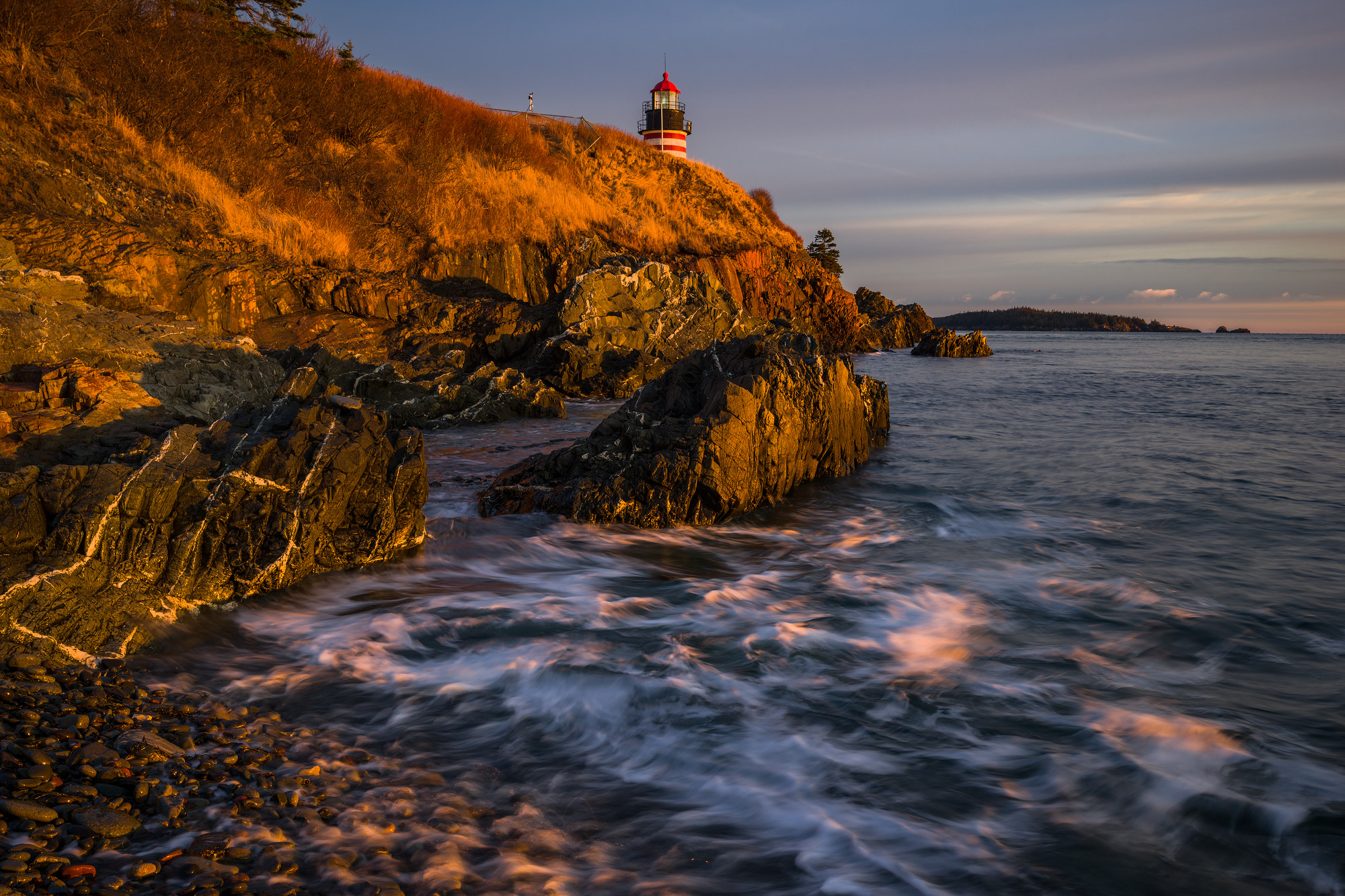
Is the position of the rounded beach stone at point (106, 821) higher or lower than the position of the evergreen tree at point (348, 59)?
lower

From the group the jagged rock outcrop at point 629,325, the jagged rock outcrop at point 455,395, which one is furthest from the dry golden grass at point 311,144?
the jagged rock outcrop at point 629,325

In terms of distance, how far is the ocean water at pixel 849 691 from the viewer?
3152 millimetres

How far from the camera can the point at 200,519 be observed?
4879 mm

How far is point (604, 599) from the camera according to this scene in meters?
5.77

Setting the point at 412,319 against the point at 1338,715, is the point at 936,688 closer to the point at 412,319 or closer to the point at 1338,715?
the point at 1338,715

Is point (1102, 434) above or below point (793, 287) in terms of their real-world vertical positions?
below

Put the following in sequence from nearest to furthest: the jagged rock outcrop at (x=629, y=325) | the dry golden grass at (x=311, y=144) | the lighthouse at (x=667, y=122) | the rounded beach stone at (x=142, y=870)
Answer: the rounded beach stone at (x=142, y=870), the dry golden grass at (x=311, y=144), the jagged rock outcrop at (x=629, y=325), the lighthouse at (x=667, y=122)

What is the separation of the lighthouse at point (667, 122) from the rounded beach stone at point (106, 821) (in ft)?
139

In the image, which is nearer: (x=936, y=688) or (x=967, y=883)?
(x=967, y=883)

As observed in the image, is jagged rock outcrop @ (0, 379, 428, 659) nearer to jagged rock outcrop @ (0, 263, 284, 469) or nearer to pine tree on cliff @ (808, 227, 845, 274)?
jagged rock outcrop @ (0, 263, 284, 469)

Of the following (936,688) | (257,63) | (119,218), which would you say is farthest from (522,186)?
(936,688)

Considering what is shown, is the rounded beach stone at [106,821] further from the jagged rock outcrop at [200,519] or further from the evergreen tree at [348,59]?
the evergreen tree at [348,59]

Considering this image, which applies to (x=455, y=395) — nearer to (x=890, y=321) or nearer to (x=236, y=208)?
(x=236, y=208)

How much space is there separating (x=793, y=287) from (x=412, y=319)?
24193 millimetres
